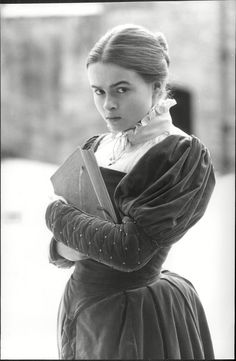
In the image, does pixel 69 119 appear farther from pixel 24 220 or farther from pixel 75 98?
pixel 24 220

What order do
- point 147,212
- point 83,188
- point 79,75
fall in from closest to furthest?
A: 1. point 147,212
2. point 83,188
3. point 79,75

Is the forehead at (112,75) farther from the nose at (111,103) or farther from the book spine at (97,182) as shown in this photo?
the book spine at (97,182)

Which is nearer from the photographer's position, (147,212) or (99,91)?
(147,212)

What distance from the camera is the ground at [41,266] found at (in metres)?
1.42

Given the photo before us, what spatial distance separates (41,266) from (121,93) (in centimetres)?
55

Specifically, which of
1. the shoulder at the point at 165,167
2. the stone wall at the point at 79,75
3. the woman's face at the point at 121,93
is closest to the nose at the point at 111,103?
the woman's face at the point at 121,93

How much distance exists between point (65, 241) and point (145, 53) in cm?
37

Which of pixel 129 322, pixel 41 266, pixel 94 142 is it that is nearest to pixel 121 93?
pixel 94 142

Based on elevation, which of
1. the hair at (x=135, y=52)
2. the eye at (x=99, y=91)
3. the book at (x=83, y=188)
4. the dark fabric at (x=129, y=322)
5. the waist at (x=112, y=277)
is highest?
the hair at (x=135, y=52)

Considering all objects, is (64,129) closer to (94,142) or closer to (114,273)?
(94,142)

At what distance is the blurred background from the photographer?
136 centimetres

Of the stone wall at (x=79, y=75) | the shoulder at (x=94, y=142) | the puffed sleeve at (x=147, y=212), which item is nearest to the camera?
the puffed sleeve at (x=147, y=212)

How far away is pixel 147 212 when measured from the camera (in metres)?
0.99

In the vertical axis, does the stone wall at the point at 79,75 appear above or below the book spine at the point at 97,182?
above
